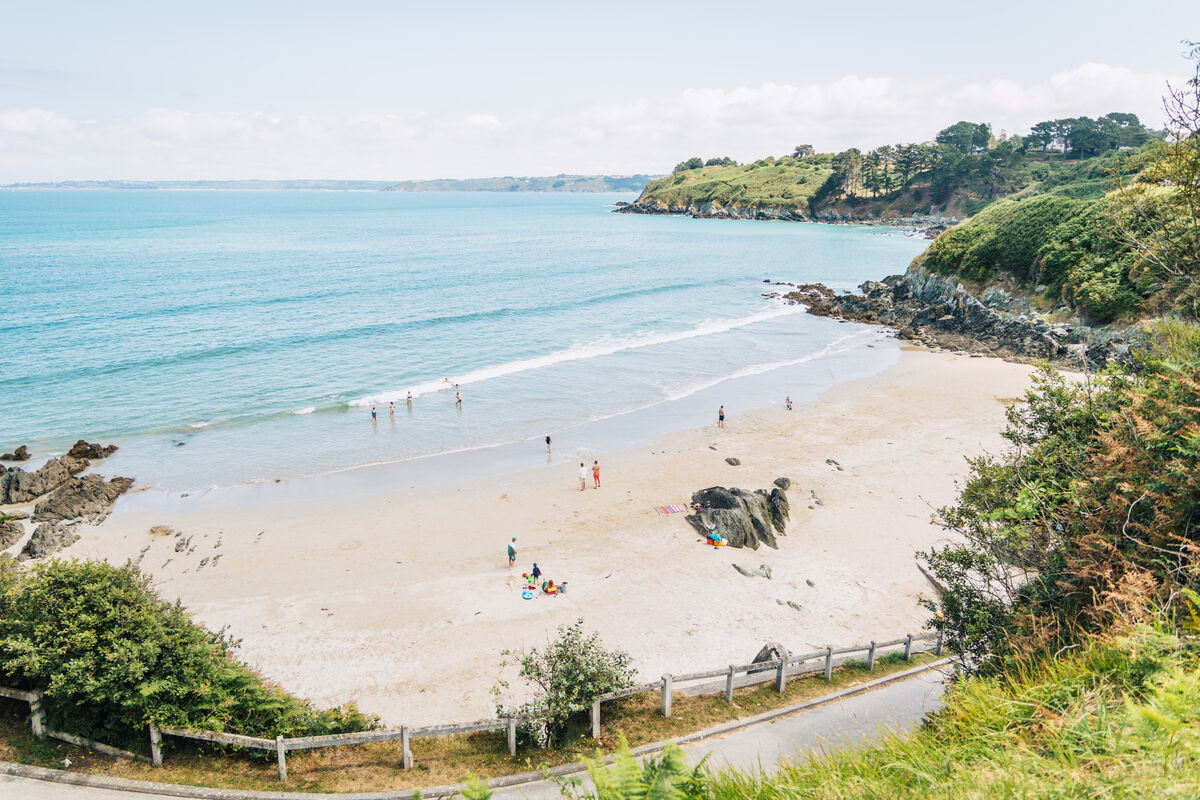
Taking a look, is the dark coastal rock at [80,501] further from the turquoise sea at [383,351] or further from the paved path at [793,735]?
the paved path at [793,735]

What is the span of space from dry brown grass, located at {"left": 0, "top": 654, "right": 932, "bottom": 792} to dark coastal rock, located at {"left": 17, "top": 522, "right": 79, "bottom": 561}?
14089 millimetres

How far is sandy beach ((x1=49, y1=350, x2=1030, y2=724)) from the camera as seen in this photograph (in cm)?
1608

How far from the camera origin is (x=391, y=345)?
159 feet

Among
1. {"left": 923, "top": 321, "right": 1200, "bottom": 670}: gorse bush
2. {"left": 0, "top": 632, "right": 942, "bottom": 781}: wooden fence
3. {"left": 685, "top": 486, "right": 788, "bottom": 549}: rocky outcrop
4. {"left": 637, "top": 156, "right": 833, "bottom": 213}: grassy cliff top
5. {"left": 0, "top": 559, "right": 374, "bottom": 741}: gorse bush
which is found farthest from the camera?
{"left": 637, "top": 156, "right": 833, "bottom": 213}: grassy cliff top

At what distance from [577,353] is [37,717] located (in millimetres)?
39113

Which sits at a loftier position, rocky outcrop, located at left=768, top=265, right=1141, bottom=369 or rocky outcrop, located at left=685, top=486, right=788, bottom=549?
rocky outcrop, located at left=768, top=265, right=1141, bottom=369

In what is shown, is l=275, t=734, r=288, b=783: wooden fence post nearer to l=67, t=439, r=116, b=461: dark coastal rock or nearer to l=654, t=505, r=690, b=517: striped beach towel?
l=654, t=505, r=690, b=517: striped beach towel

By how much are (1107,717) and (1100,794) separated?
99 cm

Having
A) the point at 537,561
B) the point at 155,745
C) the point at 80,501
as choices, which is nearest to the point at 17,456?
the point at 80,501

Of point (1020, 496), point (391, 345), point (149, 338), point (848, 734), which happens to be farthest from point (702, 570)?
point (149, 338)

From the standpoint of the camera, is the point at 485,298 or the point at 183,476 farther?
the point at 485,298

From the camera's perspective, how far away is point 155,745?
9.86 meters

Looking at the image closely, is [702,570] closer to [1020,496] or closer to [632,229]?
[1020,496]

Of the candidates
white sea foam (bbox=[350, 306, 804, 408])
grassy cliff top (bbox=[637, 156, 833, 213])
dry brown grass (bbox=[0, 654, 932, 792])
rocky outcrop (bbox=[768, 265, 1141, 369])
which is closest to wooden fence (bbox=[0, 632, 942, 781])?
dry brown grass (bbox=[0, 654, 932, 792])
